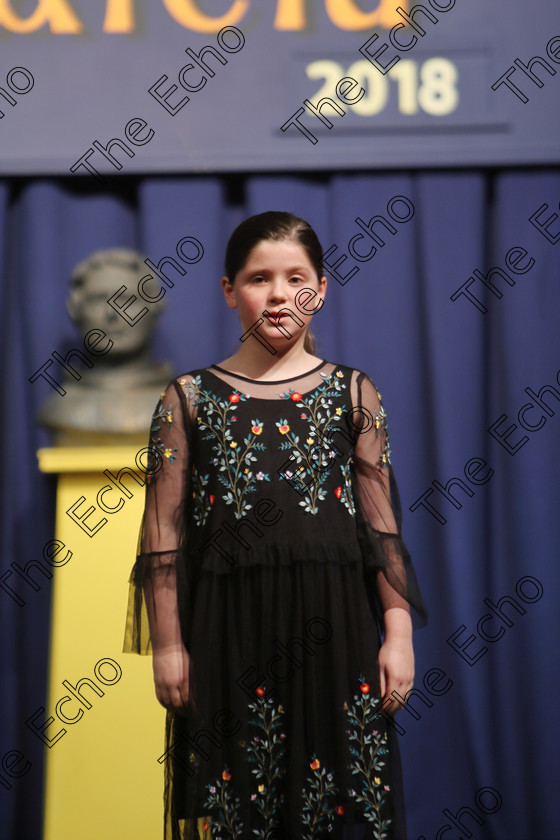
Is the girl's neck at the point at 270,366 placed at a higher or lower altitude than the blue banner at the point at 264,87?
lower

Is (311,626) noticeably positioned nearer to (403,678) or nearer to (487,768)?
(403,678)

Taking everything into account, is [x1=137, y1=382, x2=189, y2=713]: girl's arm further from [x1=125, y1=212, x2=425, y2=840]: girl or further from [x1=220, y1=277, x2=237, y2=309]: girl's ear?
[x1=220, y1=277, x2=237, y2=309]: girl's ear

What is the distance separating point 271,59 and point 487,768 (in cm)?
164

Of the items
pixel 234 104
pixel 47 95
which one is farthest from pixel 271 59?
pixel 47 95

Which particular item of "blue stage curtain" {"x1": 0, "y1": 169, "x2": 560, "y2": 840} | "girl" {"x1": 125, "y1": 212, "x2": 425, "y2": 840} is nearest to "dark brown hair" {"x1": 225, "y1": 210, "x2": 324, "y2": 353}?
"girl" {"x1": 125, "y1": 212, "x2": 425, "y2": 840}

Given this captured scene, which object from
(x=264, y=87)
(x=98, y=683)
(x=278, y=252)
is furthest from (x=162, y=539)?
(x=264, y=87)

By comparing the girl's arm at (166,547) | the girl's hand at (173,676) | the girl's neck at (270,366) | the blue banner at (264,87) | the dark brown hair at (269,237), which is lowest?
the girl's hand at (173,676)

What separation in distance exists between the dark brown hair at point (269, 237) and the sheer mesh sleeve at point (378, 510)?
19cm

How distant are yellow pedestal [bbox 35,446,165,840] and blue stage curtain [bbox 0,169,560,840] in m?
0.33

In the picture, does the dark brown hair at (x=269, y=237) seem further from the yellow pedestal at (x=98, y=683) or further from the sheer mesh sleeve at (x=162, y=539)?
the yellow pedestal at (x=98, y=683)

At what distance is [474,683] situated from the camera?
194 centimetres

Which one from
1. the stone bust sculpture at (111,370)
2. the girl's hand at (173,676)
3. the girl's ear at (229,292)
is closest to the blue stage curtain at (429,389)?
the stone bust sculpture at (111,370)

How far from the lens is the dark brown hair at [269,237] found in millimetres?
1212

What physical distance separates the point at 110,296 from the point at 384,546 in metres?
0.87
